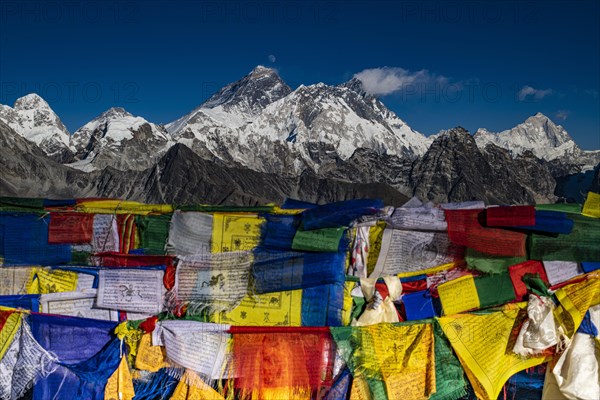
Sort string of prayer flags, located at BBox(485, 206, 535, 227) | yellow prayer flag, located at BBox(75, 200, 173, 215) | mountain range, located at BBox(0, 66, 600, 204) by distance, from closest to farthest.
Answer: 1. string of prayer flags, located at BBox(485, 206, 535, 227)
2. yellow prayer flag, located at BBox(75, 200, 173, 215)
3. mountain range, located at BBox(0, 66, 600, 204)

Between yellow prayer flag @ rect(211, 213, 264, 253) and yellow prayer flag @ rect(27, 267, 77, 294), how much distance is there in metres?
1.15

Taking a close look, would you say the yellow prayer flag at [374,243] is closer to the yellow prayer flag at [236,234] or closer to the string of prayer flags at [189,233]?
the yellow prayer flag at [236,234]

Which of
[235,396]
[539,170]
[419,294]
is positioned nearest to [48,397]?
[235,396]

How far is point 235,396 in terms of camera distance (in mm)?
4285

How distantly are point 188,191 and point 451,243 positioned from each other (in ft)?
361

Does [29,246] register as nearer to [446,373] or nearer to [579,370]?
[446,373]

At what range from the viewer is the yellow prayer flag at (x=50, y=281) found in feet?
14.6

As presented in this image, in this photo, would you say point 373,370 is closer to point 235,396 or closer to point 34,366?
point 235,396

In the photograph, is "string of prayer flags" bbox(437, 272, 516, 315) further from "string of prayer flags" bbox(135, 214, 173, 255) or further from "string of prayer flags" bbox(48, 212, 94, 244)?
"string of prayer flags" bbox(48, 212, 94, 244)

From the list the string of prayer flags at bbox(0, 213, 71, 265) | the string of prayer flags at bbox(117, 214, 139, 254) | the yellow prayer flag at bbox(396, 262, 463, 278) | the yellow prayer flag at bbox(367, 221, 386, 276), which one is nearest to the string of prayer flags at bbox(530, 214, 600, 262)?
the yellow prayer flag at bbox(396, 262, 463, 278)

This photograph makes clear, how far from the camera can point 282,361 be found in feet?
13.7

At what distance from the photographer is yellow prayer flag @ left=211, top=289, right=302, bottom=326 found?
424cm

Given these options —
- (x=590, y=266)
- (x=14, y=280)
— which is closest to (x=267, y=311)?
(x=14, y=280)

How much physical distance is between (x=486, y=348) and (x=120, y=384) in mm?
2723
